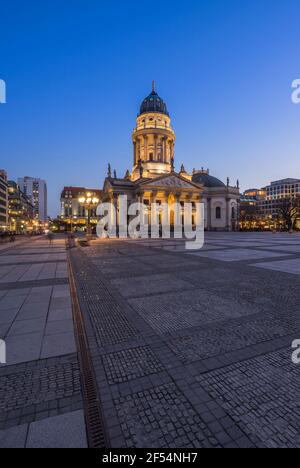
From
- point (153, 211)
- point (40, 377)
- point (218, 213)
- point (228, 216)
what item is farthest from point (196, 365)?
point (228, 216)

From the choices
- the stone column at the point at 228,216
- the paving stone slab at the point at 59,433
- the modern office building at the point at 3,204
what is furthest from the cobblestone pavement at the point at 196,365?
the modern office building at the point at 3,204

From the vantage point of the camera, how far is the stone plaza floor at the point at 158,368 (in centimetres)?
263

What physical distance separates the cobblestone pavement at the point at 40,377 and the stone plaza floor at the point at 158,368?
0.02 metres

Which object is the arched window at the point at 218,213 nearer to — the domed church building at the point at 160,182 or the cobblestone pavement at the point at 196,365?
the domed church building at the point at 160,182

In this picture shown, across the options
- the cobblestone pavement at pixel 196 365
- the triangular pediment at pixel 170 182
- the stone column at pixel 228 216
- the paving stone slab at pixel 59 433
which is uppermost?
the triangular pediment at pixel 170 182

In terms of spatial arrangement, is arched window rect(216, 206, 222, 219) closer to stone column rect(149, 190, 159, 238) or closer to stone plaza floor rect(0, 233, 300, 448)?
stone column rect(149, 190, 159, 238)

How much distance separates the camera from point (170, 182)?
6644cm

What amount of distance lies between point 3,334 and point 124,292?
403cm

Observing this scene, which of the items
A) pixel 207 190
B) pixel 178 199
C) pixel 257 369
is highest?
pixel 207 190

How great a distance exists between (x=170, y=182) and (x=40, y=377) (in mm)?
65793

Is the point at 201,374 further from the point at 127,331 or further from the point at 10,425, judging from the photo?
the point at 10,425
